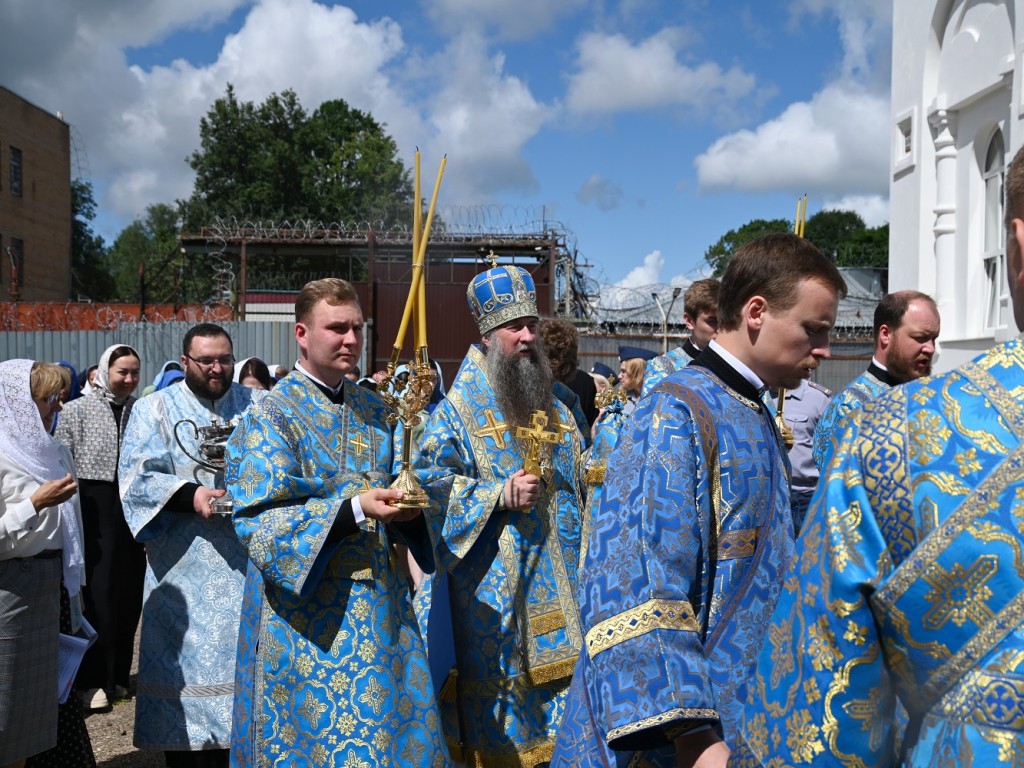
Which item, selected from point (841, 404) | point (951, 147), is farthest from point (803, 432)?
point (951, 147)

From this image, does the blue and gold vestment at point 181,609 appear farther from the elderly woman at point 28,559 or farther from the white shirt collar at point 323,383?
the white shirt collar at point 323,383

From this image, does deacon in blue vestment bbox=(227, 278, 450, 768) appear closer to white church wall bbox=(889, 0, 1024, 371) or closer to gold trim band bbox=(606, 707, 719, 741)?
gold trim band bbox=(606, 707, 719, 741)

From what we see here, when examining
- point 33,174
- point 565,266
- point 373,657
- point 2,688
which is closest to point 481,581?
point 373,657

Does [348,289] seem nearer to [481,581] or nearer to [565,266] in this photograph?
[481,581]

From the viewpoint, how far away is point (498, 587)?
161 inches

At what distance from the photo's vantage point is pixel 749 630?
2.11m

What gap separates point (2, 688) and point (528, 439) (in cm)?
228

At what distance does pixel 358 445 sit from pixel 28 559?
5.19 ft

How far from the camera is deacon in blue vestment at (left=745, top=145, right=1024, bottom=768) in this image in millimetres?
1269

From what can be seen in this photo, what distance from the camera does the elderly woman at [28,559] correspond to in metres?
4.05

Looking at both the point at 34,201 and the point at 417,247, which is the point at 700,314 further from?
the point at 34,201

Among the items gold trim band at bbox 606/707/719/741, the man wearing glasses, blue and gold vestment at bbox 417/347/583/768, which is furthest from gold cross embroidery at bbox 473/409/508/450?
gold trim band at bbox 606/707/719/741

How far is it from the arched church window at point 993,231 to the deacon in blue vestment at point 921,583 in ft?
31.8

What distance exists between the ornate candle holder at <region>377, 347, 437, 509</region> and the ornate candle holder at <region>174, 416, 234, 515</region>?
1344 mm
